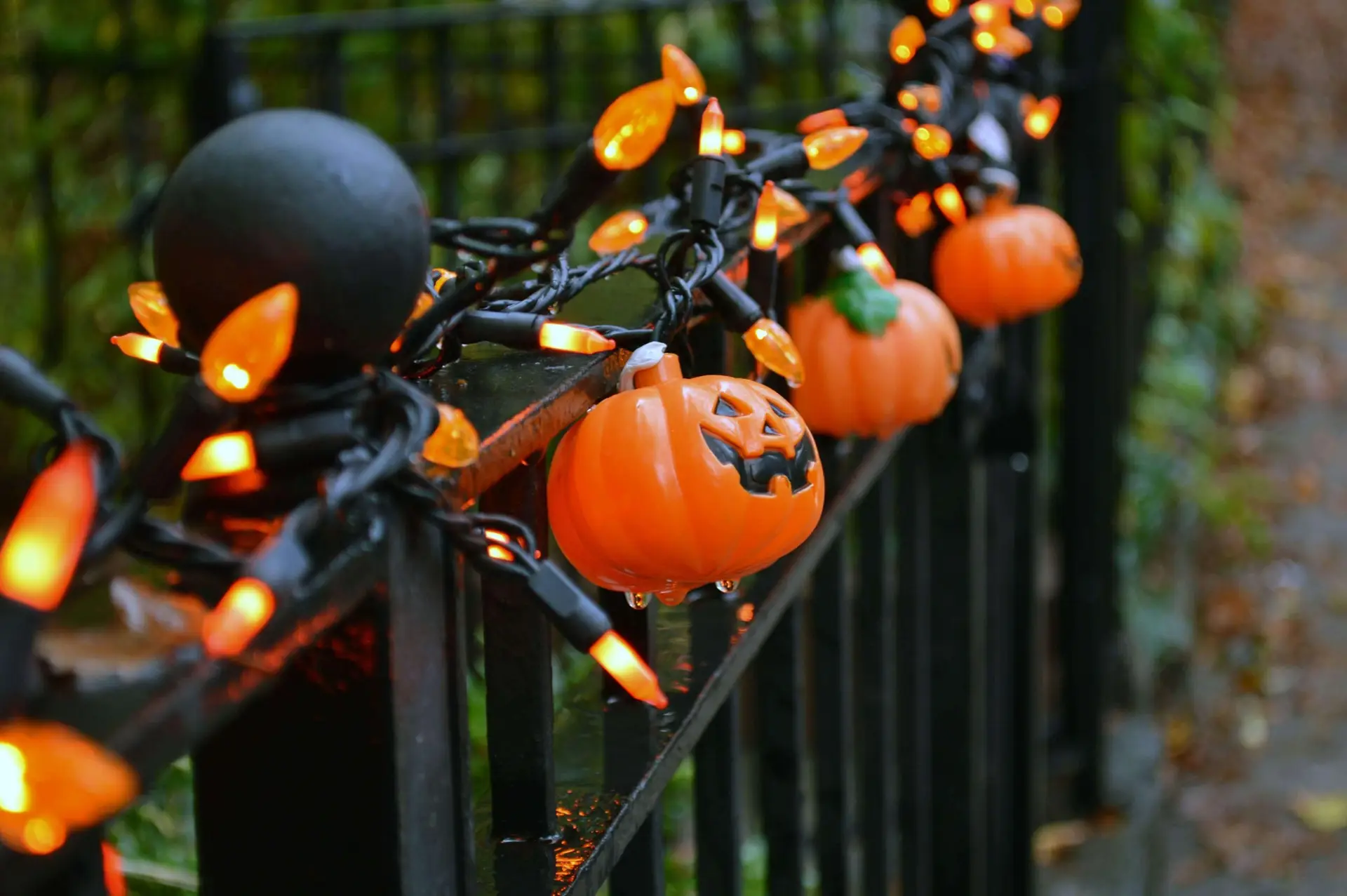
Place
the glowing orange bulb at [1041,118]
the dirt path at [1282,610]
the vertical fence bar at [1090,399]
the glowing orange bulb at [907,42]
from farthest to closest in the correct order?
the dirt path at [1282,610], the vertical fence bar at [1090,399], the glowing orange bulb at [1041,118], the glowing orange bulb at [907,42]

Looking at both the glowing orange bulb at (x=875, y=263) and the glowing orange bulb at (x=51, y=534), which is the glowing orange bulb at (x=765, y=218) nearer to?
the glowing orange bulb at (x=875, y=263)

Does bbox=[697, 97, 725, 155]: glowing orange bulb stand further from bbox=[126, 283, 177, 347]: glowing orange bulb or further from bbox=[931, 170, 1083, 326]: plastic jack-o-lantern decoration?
bbox=[931, 170, 1083, 326]: plastic jack-o-lantern decoration

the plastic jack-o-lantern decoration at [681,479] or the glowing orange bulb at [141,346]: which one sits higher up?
the glowing orange bulb at [141,346]

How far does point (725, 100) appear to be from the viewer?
19.0ft

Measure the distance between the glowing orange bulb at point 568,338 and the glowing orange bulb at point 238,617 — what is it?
0.41 metres

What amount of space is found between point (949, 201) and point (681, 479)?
3.93 ft

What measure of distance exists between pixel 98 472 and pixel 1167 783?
4345 millimetres

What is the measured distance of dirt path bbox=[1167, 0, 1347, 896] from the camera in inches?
161

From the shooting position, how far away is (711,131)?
1223 millimetres

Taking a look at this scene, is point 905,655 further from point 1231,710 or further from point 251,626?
point 1231,710

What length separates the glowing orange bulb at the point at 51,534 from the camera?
0.54m

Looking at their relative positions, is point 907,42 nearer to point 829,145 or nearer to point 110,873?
point 829,145

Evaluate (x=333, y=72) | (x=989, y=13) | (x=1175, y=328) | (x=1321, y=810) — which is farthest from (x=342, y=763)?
(x=1175, y=328)

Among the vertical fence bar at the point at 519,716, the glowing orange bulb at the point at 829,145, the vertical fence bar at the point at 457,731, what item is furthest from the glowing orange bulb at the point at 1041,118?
the vertical fence bar at the point at 457,731
